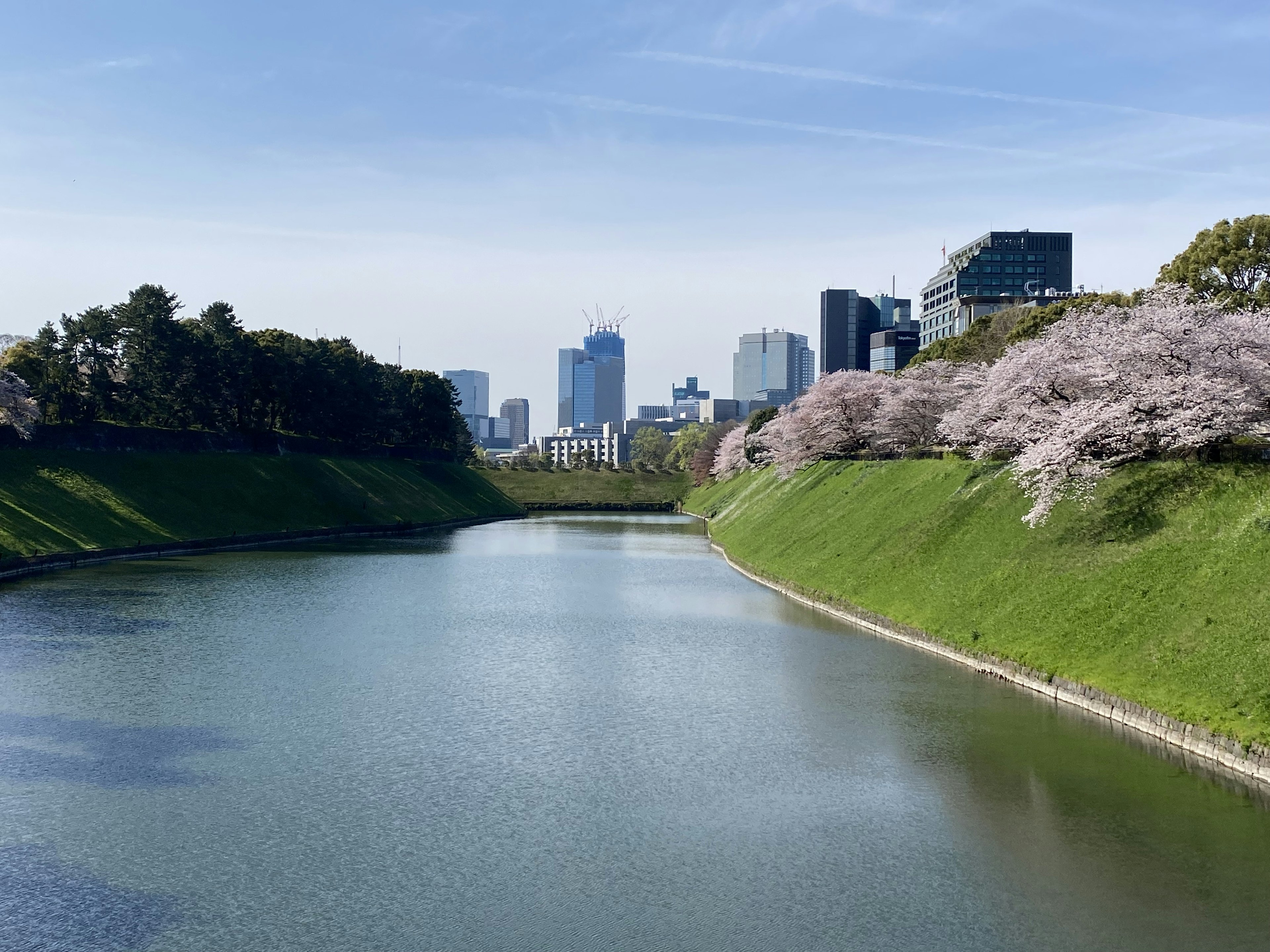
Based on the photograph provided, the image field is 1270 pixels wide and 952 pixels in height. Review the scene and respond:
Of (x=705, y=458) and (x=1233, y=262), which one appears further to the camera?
(x=705, y=458)

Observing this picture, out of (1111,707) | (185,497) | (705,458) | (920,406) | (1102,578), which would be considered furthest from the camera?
(705,458)

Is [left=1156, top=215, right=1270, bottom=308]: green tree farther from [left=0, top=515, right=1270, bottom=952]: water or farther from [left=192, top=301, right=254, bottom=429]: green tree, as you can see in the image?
[left=192, top=301, right=254, bottom=429]: green tree

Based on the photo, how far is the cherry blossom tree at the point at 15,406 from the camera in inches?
2899

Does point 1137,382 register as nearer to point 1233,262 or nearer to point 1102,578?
point 1102,578

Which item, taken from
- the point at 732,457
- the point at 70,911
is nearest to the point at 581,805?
the point at 70,911

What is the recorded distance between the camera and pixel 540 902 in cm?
1526

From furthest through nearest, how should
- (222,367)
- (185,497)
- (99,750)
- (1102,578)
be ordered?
(222,367), (185,497), (1102,578), (99,750)

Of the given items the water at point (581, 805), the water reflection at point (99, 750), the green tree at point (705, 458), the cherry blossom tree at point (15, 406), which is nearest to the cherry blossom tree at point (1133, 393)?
the water at point (581, 805)

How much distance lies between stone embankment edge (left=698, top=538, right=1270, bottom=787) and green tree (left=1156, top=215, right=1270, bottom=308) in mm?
31303

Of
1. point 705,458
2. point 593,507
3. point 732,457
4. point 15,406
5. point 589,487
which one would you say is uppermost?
point 15,406

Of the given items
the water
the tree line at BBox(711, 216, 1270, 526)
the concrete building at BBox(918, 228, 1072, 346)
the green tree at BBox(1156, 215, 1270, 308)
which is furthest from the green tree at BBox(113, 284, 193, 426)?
the concrete building at BBox(918, 228, 1072, 346)

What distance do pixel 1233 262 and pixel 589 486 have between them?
11438 cm

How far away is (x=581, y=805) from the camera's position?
19.5 meters

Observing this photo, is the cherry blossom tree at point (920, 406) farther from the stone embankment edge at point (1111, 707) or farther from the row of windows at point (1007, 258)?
the row of windows at point (1007, 258)
